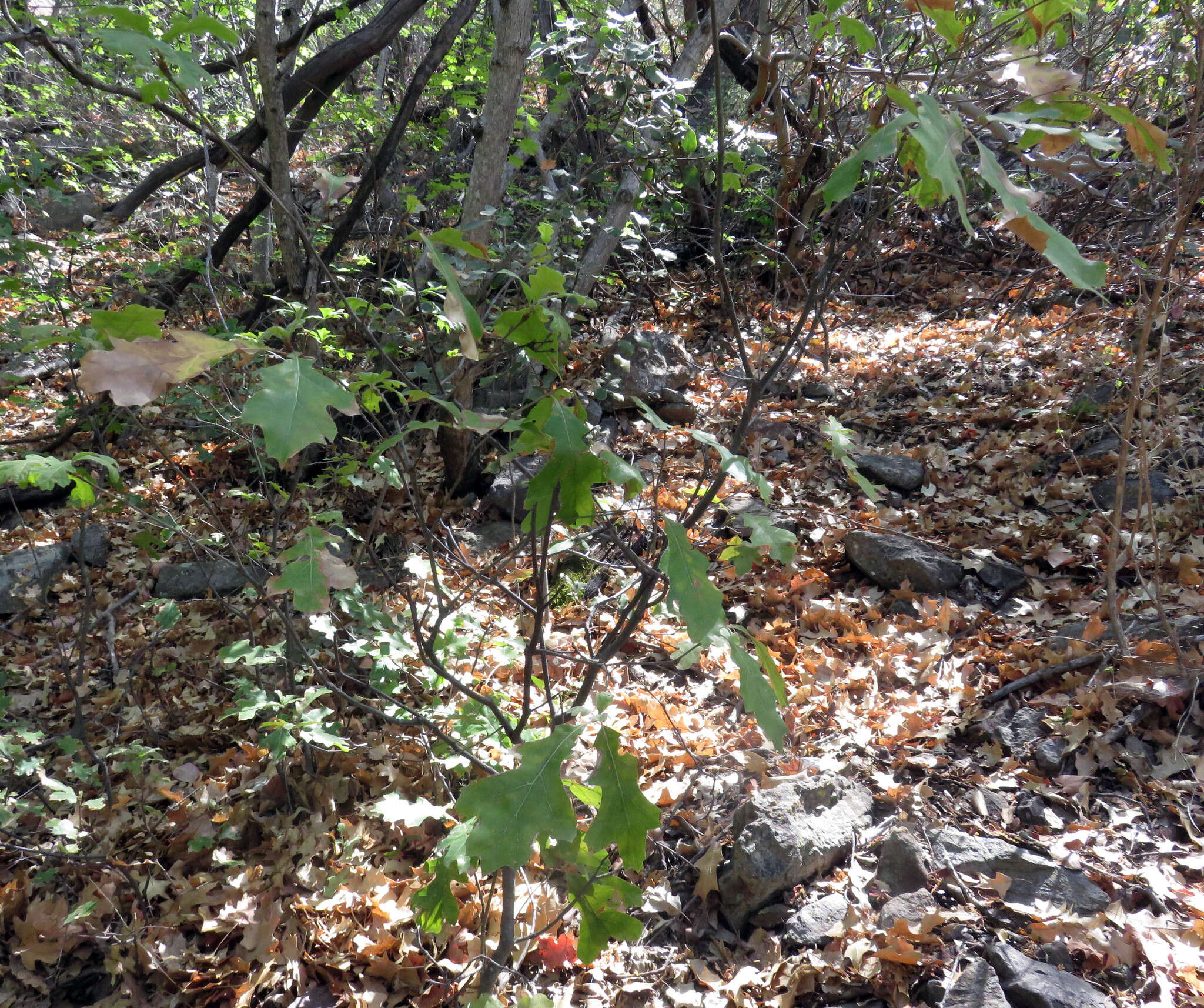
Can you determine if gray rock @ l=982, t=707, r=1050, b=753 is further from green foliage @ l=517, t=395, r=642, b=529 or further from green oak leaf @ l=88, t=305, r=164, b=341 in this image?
green oak leaf @ l=88, t=305, r=164, b=341

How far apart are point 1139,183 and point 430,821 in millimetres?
6689

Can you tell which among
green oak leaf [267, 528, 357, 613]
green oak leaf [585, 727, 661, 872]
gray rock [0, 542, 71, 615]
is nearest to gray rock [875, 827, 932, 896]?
green oak leaf [585, 727, 661, 872]

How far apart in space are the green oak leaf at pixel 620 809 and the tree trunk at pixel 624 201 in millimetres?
4330

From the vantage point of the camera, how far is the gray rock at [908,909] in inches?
86.5

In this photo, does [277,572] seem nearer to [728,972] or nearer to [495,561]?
[495,561]

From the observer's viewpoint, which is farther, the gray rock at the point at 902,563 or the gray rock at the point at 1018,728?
the gray rock at the point at 902,563

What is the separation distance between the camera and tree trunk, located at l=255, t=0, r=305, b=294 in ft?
13.8

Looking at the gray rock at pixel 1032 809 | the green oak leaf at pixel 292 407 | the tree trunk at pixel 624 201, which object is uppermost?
the tree trunk at pixel 624 201

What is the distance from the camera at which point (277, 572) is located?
9.96 feet

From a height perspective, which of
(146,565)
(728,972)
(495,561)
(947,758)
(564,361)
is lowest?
(728,972)

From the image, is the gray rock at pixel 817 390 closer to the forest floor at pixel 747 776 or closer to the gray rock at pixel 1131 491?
the forest floor at pixel 747 776

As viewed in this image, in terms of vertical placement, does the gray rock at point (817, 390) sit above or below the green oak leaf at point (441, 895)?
above

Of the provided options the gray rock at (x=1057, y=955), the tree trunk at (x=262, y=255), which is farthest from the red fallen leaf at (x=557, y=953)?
the tree trunk at (x=262, y=255)

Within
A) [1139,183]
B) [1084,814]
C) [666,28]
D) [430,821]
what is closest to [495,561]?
[430,821]
